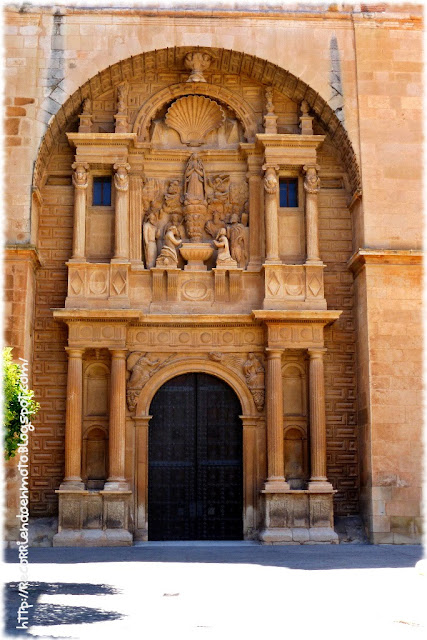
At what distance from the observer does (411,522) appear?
15141 mm

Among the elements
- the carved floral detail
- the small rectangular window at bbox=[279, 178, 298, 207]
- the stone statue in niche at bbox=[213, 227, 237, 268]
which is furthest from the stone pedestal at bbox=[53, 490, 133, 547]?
the small rectangular window at bbox=[279, 178, 298, 207]

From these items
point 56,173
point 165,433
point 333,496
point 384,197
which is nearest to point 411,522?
point 333,496

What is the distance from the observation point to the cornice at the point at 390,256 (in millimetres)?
15703

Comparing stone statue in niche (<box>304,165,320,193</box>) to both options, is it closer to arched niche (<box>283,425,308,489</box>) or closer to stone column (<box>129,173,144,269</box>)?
stone column (<box>129,173,144,269</box>)

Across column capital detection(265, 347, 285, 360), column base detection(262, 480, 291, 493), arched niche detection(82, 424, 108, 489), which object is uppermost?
column capital detection(265, 347, 285, 360)

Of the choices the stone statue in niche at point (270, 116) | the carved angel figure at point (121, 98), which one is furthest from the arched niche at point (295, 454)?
the carved angel figure at point (121, 98)

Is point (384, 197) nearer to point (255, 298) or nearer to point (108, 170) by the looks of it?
point (255, 298)

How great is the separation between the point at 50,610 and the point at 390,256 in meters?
10.0

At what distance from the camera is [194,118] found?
57.0 feet

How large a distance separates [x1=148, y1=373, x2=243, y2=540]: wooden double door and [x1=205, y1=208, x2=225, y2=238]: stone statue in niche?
278 cm

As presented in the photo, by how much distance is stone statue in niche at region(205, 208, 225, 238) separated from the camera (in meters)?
17.0

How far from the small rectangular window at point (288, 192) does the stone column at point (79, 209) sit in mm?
3732

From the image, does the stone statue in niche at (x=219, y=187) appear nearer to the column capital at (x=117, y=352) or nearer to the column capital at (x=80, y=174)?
the column capital at (x=80, y=174)

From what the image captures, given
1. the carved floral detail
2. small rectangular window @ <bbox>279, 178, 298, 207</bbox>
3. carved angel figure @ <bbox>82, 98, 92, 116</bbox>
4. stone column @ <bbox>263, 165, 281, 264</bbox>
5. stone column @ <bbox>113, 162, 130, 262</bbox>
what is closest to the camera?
the carved floral detail
